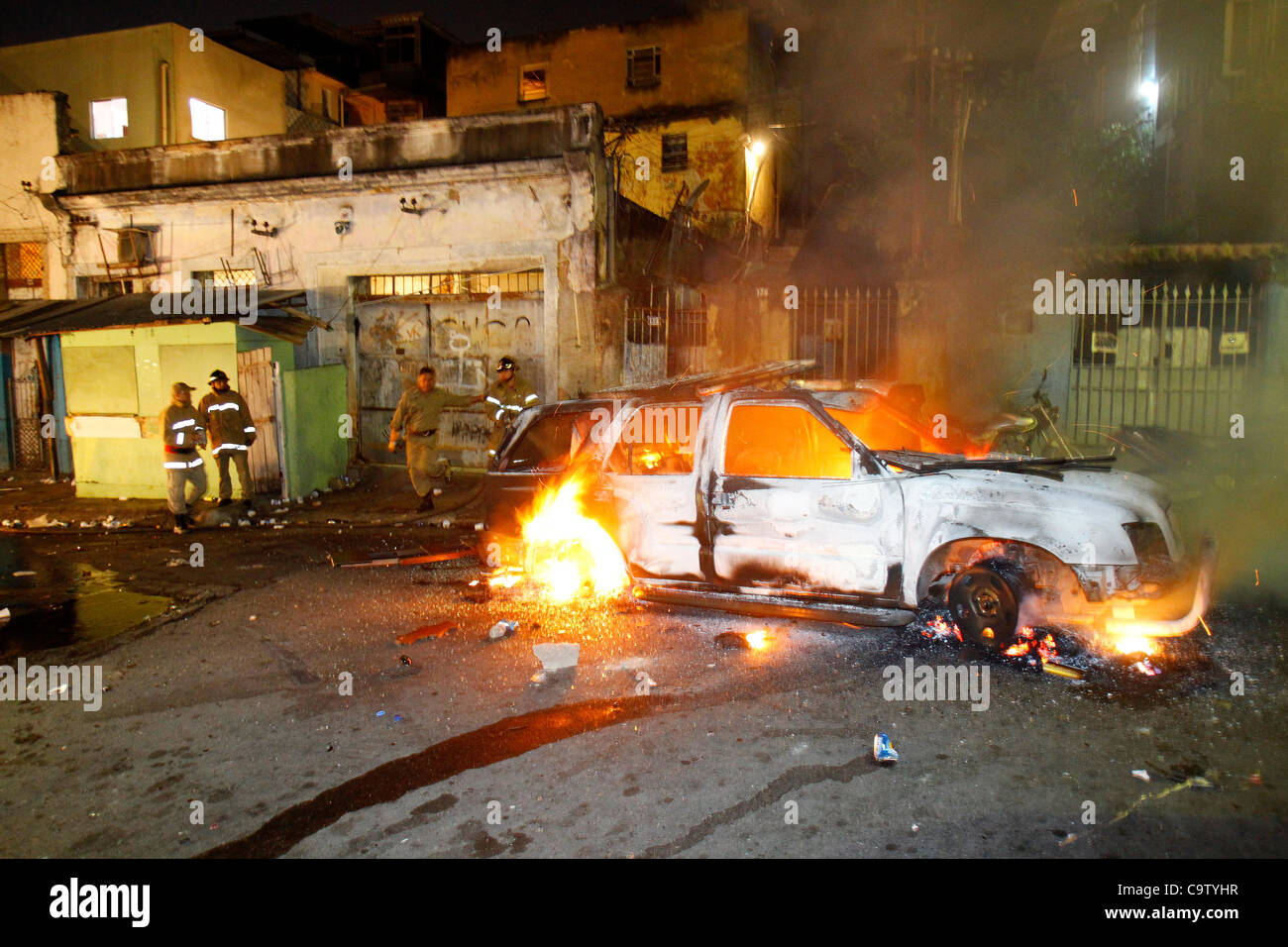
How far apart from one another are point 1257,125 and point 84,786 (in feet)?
69.1

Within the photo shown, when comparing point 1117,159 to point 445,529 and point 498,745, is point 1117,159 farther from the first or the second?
point 498,745

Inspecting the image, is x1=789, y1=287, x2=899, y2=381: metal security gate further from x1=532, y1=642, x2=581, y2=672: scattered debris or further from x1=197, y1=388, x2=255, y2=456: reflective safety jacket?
x1=197, y1=388, x2=255, y2=456: reflective safety jacket

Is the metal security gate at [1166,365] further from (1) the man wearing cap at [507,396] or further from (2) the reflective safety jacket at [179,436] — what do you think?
(2) the reflective safety jacket at [179,436]

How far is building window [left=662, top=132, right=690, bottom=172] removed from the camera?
2281 cm

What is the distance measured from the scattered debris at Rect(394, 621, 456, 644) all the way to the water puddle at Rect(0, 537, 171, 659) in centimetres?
226

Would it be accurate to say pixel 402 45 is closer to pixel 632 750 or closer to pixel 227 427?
pixel 227 427

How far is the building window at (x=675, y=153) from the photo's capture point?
898 inches

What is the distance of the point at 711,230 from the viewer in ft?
72.9

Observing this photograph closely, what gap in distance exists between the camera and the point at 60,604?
6656mm

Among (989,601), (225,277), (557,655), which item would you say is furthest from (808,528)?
(225,277)

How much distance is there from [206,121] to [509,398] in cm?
1344

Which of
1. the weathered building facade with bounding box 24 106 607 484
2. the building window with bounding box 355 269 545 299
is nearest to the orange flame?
the weathered building facade with bounding box 24 106 607 484

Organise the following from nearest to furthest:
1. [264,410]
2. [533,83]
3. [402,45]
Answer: [264,410] < [533,83] < [402,45]

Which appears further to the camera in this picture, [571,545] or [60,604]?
[60,604]
